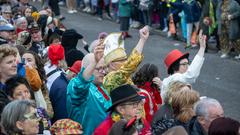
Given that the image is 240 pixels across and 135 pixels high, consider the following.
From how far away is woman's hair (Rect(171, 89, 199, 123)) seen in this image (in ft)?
23.2

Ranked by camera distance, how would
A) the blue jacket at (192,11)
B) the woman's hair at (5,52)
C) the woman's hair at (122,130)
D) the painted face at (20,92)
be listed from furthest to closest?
the blue jacket at (192,11)
the woman's hair at (5,52)
the painted face at (20,92)
the woman's hair at (122,130)

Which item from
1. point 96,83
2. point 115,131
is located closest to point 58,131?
point 115,131

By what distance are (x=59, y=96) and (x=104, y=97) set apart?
116 cm

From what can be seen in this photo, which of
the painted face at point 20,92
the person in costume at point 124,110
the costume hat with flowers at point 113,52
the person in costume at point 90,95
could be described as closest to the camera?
the person in costume at point 124,110

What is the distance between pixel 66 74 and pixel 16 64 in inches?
41.0

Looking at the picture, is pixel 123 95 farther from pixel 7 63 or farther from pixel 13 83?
pixel 7 63

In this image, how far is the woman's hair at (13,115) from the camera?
5863mm

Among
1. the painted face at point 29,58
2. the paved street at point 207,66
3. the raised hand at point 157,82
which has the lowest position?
the paved street at point 207,66

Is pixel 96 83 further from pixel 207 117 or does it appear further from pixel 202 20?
pixel 202 20

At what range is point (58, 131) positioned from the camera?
621 cm

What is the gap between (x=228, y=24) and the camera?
684 inches

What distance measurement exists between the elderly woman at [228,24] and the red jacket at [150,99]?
8.95 metres

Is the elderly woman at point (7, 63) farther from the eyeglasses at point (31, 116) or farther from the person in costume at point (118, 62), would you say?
the eyeglasses at point (31, 116)

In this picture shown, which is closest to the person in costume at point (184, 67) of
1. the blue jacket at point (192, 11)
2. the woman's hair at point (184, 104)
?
the woman's hair at point (184, 104)
